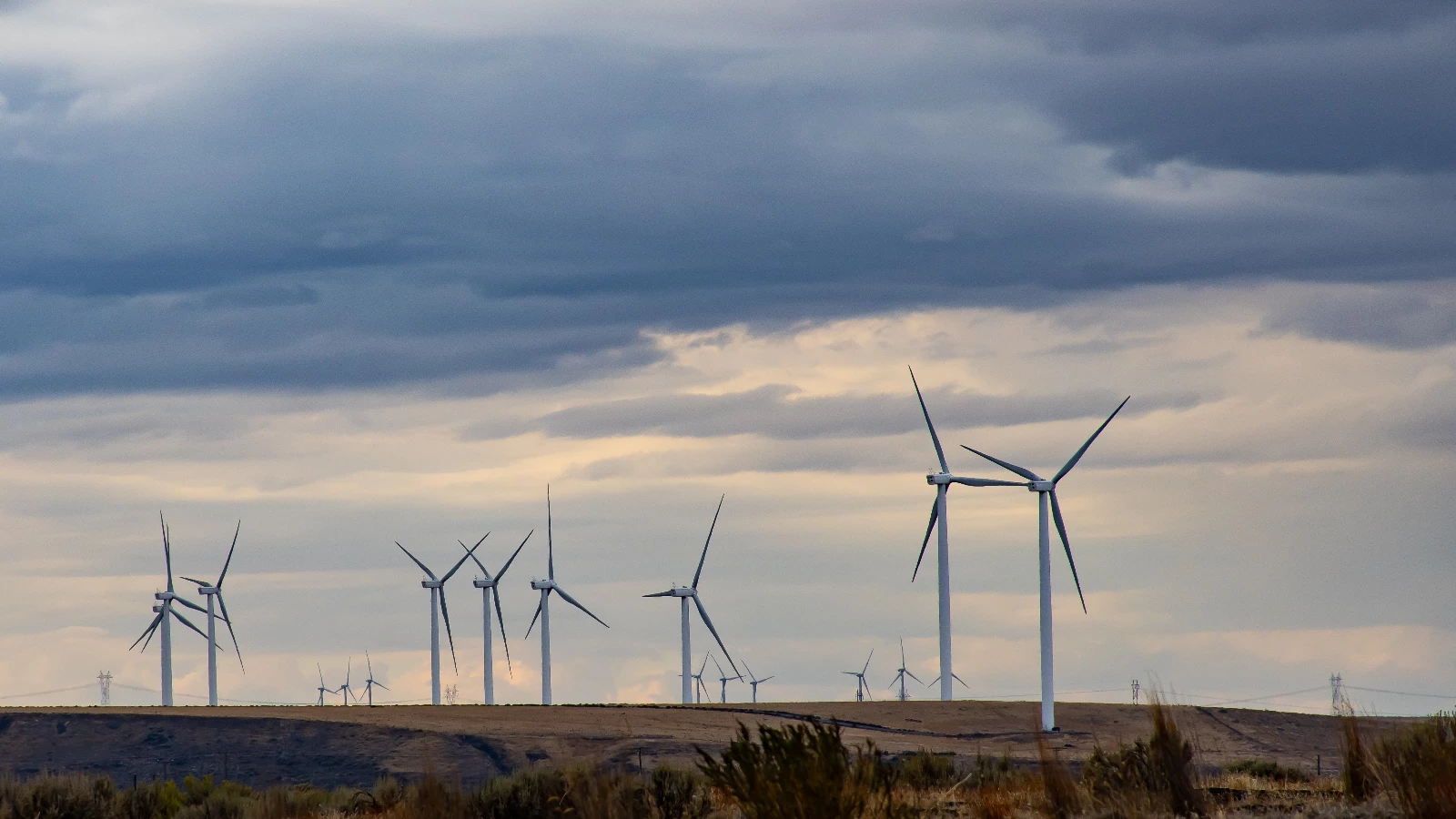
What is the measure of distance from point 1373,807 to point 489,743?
60997mm

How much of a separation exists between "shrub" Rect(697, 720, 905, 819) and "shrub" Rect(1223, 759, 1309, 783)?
2292cm

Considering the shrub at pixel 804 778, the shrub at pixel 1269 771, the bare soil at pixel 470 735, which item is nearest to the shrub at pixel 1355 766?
the shrub at pixel 804 778

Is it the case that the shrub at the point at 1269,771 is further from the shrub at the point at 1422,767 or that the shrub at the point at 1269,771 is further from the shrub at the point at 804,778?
the shrub at the point at 804,778

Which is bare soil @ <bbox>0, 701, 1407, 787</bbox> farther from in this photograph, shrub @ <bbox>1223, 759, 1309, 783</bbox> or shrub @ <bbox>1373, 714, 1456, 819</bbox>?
shrub @ <bbox>1373, 714, 1456, 819</bbox>

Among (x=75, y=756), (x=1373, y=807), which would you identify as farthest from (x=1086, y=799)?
(x=75, y=756)

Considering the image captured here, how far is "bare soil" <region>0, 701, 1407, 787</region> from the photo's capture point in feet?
265

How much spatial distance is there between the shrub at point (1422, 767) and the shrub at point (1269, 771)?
16147mm

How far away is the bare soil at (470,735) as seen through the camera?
265 ft

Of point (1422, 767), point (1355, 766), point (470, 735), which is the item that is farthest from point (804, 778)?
point (470, 735)

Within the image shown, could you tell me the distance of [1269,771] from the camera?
50.0 metres

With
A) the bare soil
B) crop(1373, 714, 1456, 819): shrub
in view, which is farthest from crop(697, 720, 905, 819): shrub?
the bare soil

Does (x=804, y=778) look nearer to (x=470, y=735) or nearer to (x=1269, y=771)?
(x=1269, y=771)

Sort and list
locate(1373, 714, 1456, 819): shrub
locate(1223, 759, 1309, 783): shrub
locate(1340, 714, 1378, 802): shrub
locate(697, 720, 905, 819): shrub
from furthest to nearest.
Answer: locate(1223, 759, 1309, 783): shrub < locate(1340, 714, 1378, 802): shrub < locate(697, 720, 905, 819): shrub < locate(1373, 714, 1456, 819): shrub

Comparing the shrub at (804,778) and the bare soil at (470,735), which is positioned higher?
the shrub at (804,778)
